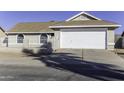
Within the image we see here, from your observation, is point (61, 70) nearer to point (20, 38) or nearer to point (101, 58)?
point (101, 58)

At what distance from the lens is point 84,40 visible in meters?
26.9

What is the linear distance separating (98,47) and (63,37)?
3.61 meters

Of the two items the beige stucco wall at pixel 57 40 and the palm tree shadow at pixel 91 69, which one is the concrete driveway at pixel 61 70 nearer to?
the palm tree shadow at pixel 91 69

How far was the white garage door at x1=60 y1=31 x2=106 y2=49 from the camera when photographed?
26.6 meters

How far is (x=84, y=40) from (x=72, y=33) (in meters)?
1.52

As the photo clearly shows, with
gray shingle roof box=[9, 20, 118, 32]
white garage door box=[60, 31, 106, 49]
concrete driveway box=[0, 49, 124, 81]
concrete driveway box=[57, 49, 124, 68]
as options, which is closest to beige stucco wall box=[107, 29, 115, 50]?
white garage door box=[60, 31, 106, 49]

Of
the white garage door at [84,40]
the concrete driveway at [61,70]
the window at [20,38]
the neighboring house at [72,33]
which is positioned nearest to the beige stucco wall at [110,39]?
the neighboring house at [72,33]

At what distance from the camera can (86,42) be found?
1057 inches

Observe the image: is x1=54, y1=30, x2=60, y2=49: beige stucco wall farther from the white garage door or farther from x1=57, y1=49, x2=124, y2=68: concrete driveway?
x1=57, y1=49, x2=124, y2=68: concrete driveway

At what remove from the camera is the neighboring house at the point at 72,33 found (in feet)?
87.9

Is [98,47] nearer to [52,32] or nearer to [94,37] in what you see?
[94,37]

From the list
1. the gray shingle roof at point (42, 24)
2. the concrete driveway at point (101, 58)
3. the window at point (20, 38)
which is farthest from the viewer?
the window at point (20, 38)
